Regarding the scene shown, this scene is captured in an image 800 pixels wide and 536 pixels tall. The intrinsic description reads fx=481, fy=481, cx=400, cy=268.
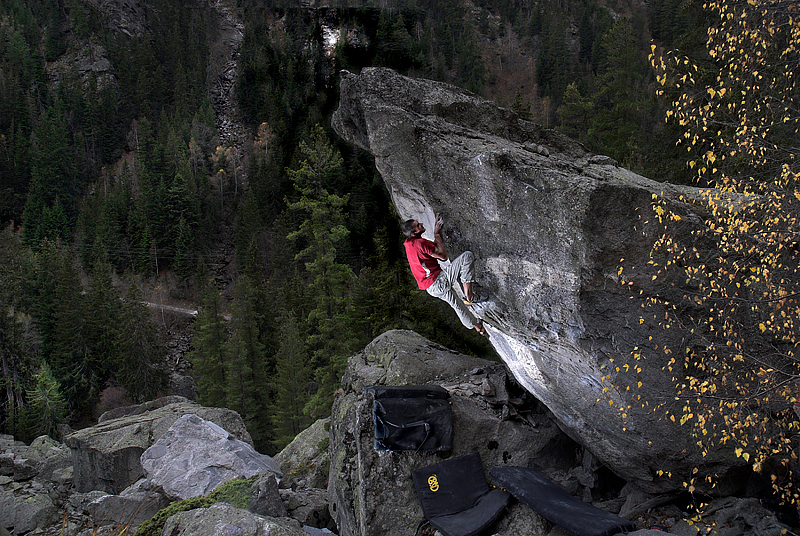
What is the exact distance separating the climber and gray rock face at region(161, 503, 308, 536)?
4.66m

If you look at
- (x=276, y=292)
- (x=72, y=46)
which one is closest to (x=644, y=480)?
(x=276, y=292)

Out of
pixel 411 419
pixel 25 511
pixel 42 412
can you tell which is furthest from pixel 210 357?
pixel 411 419

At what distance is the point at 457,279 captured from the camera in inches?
347

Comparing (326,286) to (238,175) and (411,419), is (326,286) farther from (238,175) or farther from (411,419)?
(238,175)

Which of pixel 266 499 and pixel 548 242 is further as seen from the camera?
pixel 266 499

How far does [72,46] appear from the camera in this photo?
327 ft

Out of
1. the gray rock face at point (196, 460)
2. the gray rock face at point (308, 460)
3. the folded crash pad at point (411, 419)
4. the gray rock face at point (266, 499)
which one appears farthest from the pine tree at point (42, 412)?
the folded crash pad at point (411, 419)

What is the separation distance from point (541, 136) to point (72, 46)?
12192 cm

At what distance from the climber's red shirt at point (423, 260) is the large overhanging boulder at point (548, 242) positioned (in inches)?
20.1

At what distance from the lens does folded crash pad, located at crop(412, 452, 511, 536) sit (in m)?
7.80

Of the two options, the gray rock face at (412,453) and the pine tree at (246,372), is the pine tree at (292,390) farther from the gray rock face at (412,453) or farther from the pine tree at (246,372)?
the gray rock face at (412,453)

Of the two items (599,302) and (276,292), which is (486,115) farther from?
(276,292)

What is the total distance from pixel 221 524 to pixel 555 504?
498cm

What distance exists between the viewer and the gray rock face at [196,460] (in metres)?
13.8
